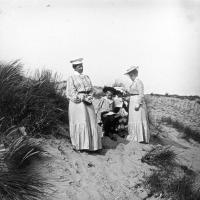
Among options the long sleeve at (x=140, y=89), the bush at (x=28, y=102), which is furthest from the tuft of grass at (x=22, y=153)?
the long sleeve at (x=140, y=89)

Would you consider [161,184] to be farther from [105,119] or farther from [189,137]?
[189,137]

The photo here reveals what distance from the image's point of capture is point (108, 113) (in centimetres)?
1012

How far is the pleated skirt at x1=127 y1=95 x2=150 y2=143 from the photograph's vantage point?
10328 mm

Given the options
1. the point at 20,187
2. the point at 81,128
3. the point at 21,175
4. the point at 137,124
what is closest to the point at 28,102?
the point at 81,128

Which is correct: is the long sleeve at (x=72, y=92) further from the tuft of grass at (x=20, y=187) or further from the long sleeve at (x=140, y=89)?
the long sleeve at (x=140, y=89)

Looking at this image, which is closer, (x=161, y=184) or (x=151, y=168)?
(x=161, y=184)

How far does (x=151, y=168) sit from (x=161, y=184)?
939 mm

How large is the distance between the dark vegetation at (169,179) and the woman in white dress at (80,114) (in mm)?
1365

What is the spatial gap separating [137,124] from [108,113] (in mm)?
798

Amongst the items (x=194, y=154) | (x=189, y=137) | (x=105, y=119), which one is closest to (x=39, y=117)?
(x=105, y=119)

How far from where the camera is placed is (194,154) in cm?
1116

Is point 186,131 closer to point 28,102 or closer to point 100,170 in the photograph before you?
point 100,170

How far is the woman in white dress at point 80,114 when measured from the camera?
838 centimetres

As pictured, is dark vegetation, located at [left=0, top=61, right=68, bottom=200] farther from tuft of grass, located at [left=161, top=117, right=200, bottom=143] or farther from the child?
tuft of grass, located at [left=161, top=117, right=200, bottom=143]
